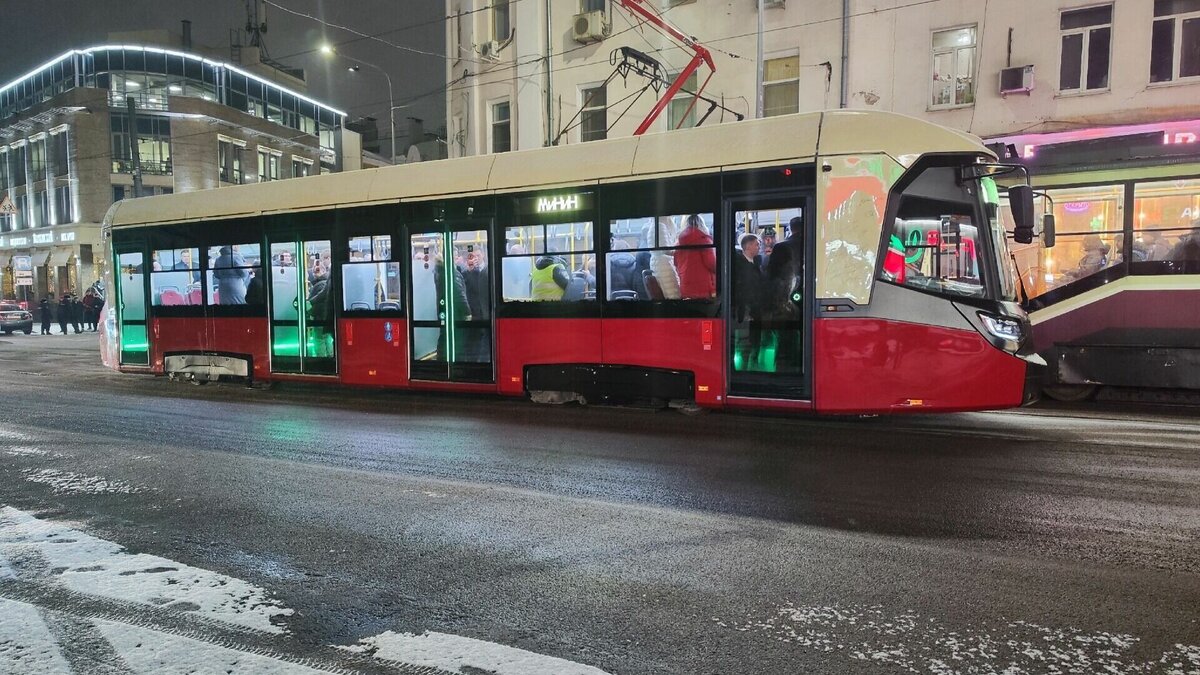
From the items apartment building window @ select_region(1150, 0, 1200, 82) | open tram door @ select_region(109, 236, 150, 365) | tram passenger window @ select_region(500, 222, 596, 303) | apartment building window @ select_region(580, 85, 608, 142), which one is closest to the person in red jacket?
tram passenger window @ select_region(500, 222, 596, 303)

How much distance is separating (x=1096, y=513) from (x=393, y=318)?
876 cm

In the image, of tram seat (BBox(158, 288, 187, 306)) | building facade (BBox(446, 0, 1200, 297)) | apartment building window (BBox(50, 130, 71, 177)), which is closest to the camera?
building facade (BBox(446, 0, 1200, 297))

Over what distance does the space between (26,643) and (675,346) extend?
6530 millimetres

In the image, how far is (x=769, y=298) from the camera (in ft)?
27.0

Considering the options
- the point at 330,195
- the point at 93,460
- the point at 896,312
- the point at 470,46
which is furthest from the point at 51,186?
the point at 896,312

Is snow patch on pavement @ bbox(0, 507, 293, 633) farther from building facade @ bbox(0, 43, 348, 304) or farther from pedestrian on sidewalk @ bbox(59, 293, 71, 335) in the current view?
building facade @ bbox(0, 43, 348, 304)

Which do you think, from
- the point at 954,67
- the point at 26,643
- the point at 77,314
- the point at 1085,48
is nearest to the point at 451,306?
the point at 26,643

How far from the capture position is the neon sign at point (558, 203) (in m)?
9.34

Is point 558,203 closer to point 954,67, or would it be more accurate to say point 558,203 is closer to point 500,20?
point 954,67

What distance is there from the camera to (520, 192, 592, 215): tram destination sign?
9.27m

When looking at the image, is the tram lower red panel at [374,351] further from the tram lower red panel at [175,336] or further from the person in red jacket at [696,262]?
the person in red jacket at [696,262]

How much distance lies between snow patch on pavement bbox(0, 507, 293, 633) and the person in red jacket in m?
5.79

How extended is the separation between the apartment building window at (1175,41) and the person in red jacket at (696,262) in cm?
1266

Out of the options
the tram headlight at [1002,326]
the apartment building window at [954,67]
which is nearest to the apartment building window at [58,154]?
the apartment building window at [954,67]
